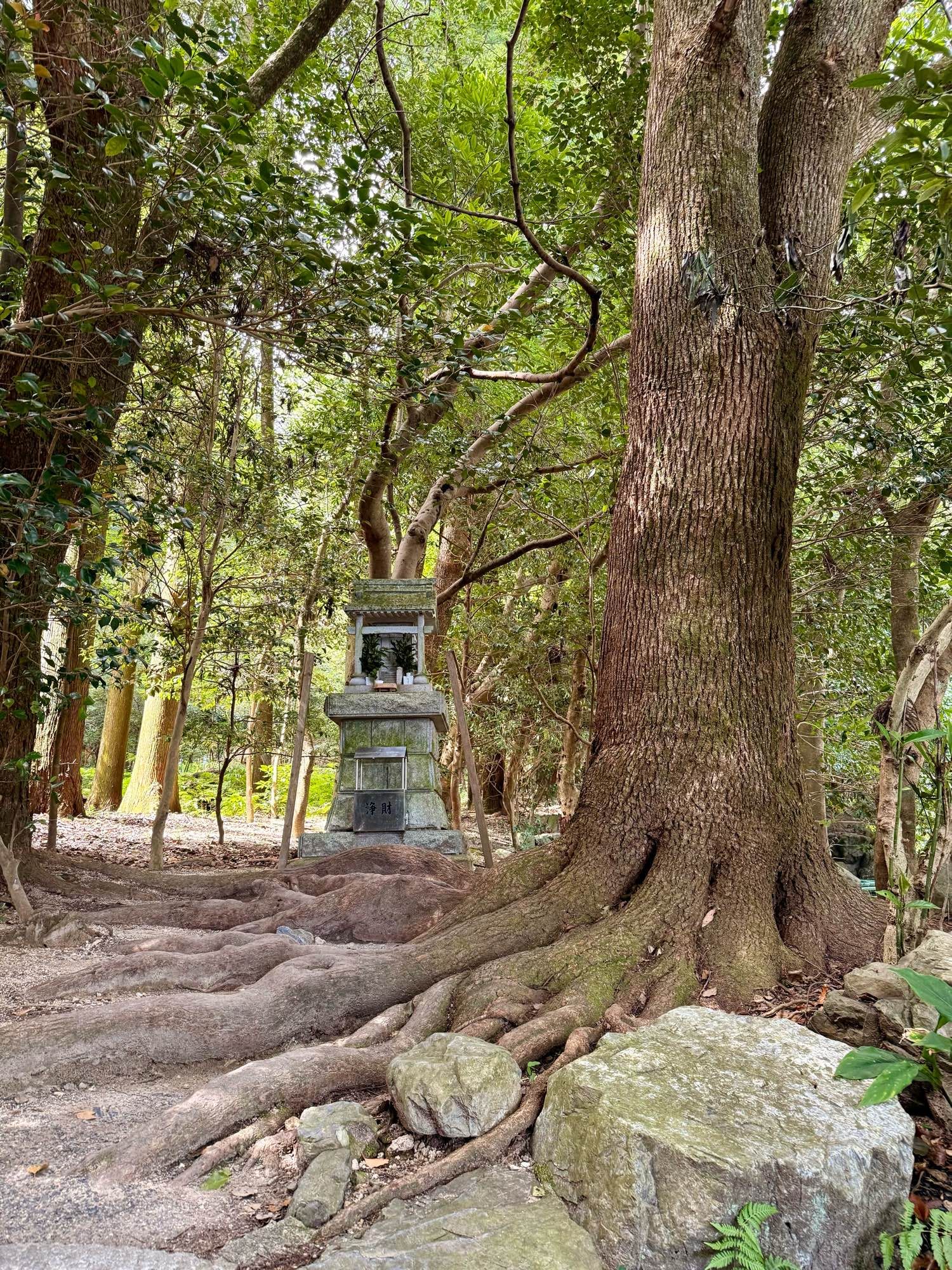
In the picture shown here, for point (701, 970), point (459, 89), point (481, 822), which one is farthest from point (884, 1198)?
point (459, 89)

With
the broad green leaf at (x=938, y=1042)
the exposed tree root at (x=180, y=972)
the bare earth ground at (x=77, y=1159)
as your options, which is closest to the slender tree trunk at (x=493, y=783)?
the exposed tree root at (x=180, y=972)

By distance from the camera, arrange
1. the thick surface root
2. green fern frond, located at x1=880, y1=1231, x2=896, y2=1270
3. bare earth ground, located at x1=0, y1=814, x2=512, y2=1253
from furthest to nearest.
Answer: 1. the thick surface root
2. bare earth ground, located at x1=0, y1=814, x2=512, y2=1253
3. green fern frond, located at x1=880, y1=1231, x2=896, y2=1270

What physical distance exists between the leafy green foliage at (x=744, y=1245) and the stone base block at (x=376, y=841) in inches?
219

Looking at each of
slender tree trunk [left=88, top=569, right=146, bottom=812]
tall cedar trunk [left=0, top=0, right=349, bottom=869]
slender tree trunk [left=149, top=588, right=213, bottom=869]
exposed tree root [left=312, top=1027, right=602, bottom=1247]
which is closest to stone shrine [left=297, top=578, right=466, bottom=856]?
slender tree trunk [left=149, top=588, right=213, bottom=869]

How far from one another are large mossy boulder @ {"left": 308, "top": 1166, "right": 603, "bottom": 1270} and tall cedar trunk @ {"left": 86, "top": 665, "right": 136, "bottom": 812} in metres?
10.2

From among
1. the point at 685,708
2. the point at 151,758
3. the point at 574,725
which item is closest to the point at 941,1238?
the point at 685,708

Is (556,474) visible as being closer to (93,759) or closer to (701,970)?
(701,970)

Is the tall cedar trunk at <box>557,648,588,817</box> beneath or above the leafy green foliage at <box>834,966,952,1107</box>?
above

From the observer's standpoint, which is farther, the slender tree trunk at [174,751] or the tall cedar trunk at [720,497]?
the slender tree trunk at [174,751]

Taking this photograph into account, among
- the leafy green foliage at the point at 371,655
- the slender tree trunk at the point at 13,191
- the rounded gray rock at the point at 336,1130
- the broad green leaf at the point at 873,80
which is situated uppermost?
the slender tree trunk at the point at 13,191

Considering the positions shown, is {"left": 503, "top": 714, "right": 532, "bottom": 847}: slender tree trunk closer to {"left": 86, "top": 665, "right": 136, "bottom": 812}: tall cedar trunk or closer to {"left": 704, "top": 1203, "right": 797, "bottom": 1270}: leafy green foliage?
{"left": 86, "top": 665, "right": 136, "bottom": 812}: tall cedar trunk

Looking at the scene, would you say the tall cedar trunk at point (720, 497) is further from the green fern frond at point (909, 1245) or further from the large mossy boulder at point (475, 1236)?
the large mossy boulder at point (475, 1236)

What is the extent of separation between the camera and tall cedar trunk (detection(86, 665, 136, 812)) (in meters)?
11.0

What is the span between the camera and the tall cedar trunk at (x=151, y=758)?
11.3 m
